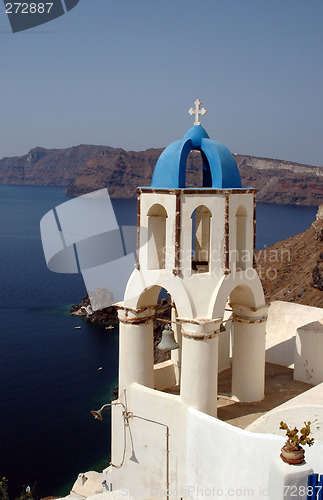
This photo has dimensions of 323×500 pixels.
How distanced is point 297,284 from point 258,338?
32.4 metres

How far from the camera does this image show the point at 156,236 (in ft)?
37.0

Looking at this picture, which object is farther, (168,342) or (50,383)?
(50,383)

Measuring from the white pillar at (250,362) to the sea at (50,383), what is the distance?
15753 millimetres

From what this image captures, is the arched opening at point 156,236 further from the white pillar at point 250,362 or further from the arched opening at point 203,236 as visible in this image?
the white pillar at point 250,362

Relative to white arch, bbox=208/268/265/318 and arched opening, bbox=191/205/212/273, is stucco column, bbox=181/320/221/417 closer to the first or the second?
white arch, bbox=208/268/265/318

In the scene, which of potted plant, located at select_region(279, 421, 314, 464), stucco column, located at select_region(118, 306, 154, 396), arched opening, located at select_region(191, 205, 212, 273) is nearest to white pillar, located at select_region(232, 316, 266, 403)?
arched opening, located at select_region(191, 205, 212, 273)

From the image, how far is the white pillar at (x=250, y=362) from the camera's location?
449 inches

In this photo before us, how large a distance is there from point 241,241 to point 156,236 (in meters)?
1.80

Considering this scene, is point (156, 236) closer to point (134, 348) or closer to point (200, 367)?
point (134, 348)

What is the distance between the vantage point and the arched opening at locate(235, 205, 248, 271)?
35.8 feet

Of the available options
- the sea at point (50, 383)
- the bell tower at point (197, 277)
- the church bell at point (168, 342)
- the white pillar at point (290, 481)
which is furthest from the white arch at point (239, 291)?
the sea at point (50, 383)

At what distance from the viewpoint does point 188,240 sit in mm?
10336

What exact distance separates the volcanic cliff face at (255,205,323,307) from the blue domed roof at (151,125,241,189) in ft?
96.2

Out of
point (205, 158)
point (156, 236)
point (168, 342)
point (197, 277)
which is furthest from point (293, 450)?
point (205, 158)
